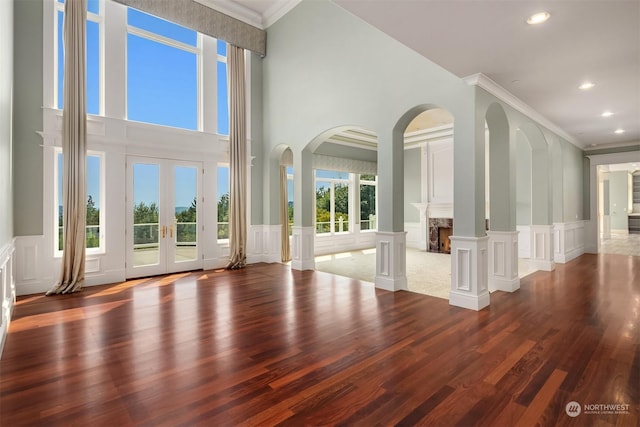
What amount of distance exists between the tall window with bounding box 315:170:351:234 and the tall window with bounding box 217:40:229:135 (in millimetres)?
3227

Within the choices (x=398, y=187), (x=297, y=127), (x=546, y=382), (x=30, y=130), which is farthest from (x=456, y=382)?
(x=30, y=130)

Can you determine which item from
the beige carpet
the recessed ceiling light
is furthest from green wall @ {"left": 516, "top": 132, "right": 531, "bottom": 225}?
the recessed ceiling light

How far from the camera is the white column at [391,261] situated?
4984 millimetres

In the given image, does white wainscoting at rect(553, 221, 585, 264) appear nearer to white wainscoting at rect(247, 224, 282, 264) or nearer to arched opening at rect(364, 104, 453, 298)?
arched opening at rect(364, 104, 453, 298)

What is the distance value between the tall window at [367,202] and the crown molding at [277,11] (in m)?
5.18

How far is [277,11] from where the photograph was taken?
23.9 ft

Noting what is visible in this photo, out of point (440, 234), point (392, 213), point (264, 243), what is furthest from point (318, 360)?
point (440, 234)

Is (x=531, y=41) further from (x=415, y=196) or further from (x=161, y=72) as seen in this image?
(x=415, y=196)

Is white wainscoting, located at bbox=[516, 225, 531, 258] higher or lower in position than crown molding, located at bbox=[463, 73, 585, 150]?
lower

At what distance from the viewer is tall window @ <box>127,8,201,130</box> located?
6.05 metres

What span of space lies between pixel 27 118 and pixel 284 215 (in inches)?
195

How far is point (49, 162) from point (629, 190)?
808 inches

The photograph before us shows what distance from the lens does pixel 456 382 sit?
2373 millimetres

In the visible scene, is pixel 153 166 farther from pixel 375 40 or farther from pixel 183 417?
pixel 183 417
